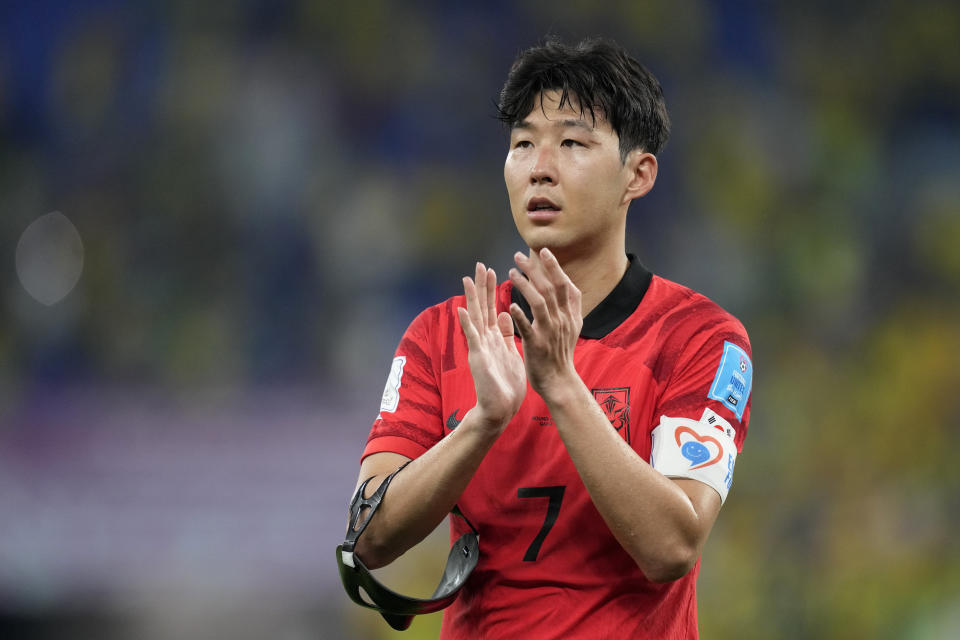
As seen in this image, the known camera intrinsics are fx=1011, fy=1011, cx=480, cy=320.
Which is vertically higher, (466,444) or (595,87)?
(595,87)

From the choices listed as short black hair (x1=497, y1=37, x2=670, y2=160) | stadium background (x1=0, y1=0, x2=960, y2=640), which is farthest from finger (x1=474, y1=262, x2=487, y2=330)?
stadium background (x1=0, y1=0, x2=960, y2=640)

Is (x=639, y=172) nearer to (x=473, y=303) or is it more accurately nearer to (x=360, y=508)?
(x=473, y=303)

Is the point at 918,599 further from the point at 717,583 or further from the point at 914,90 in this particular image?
the point at 914,90

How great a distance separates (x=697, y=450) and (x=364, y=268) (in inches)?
136

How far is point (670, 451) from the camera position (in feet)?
5.89

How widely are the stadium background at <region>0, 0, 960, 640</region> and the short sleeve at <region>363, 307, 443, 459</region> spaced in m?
2.72

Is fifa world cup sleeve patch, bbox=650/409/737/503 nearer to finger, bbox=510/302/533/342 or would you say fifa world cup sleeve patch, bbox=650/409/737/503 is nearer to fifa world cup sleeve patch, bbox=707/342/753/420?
fifa world cup sleeve patch, bbox=707/342/753/420

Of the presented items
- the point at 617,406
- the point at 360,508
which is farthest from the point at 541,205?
the point at 360,508

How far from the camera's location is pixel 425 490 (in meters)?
1.75

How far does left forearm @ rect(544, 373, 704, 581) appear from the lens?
164 cm

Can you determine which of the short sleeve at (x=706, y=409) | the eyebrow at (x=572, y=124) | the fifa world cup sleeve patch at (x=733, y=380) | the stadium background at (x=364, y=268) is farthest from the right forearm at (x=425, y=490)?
the stadium background at (x=364, y=268)

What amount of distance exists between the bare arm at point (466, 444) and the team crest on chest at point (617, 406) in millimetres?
235

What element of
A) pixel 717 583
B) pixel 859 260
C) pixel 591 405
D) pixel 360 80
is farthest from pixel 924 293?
pixel 591 405

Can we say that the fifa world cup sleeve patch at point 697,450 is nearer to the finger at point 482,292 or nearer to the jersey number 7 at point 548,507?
the jersey number 7 at point 548,507
